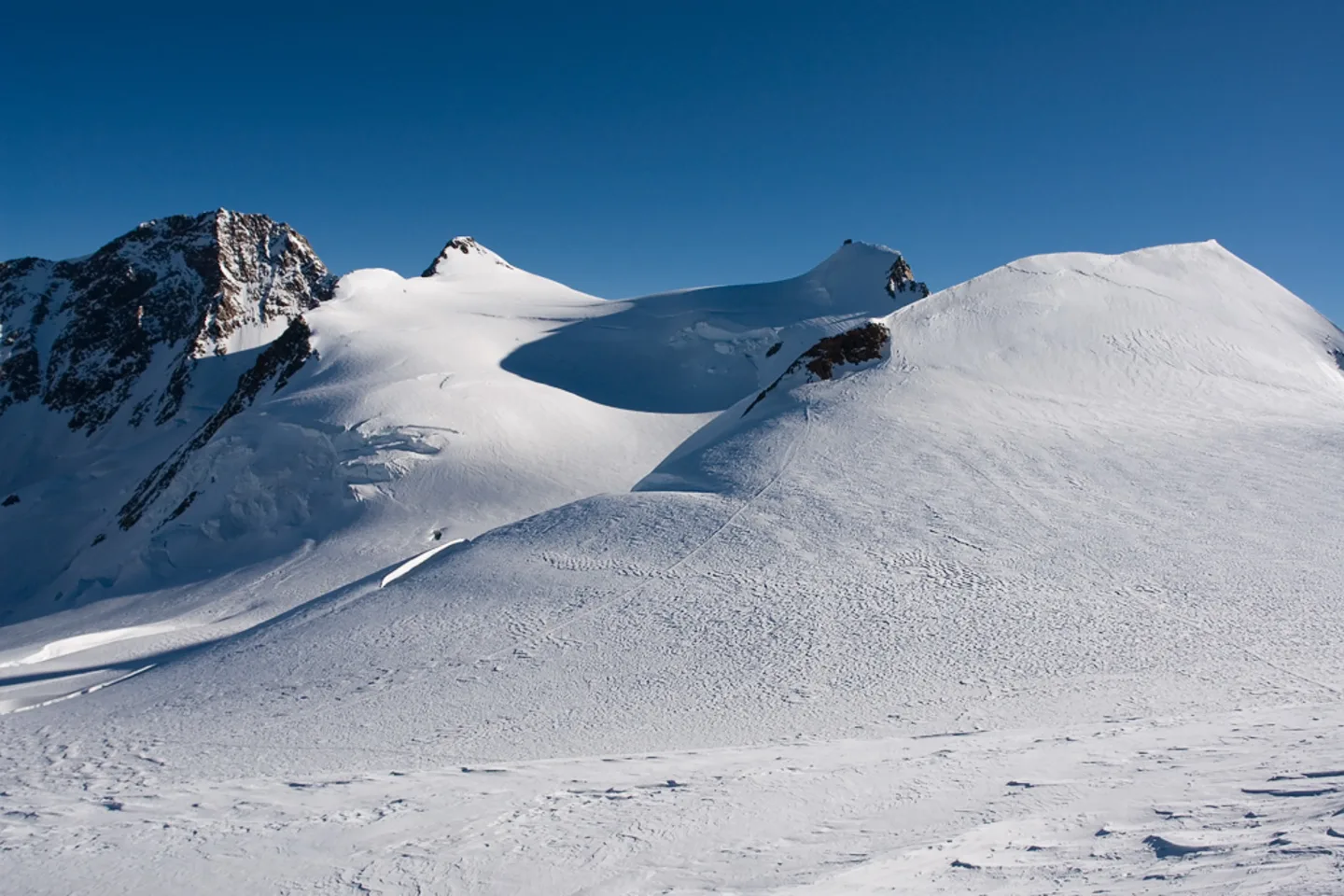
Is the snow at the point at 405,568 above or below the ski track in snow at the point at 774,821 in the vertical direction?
above

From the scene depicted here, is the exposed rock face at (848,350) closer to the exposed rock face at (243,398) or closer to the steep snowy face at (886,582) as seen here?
the steep snowy face at (886,582)

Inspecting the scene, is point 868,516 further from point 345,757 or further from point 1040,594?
point 345,757

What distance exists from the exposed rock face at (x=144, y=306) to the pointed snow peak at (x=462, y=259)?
295 inches

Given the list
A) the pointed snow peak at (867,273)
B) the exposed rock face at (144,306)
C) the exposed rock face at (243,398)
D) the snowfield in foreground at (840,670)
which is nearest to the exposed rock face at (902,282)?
the pointed snow peak at (867,273)

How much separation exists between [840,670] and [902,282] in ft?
101

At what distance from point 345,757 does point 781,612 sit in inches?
206

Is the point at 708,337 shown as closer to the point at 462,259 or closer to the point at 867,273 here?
the point at 867,273

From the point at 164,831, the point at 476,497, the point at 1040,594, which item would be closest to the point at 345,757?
the point at 164,831

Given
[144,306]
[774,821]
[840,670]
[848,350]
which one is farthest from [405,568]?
[144,306]

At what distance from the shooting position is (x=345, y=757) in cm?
809

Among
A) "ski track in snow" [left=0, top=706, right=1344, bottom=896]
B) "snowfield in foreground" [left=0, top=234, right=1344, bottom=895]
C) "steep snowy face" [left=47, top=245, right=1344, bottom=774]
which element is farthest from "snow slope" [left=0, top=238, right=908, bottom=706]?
"ski track in snow" [left=0, top=706, right=1344, bottom=896]

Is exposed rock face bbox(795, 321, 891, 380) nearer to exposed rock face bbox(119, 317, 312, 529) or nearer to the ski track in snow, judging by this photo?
the ski track in snow

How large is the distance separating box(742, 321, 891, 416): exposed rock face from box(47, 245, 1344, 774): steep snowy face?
0.28 feet

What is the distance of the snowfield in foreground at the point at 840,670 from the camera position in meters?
5.80
